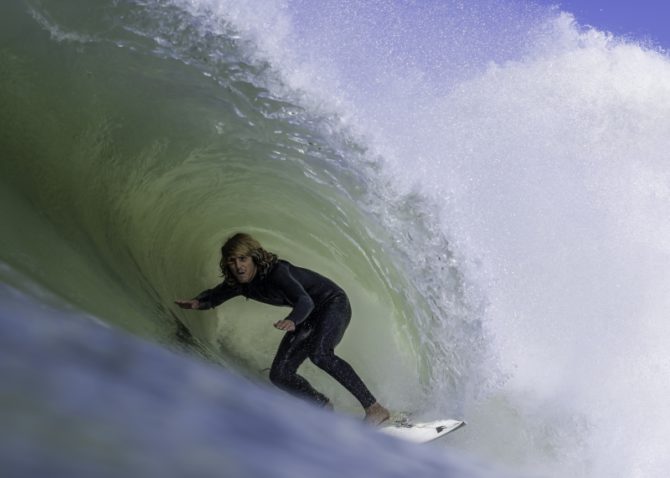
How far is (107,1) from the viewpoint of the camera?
4.66 meters

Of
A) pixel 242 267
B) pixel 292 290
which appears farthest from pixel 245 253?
pixel 292 290

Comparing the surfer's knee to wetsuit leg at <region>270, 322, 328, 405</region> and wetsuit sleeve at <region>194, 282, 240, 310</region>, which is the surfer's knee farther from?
wetsuit sleeve at <region>194, 282, 240, 310</region>

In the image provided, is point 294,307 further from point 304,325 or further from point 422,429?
point 422,429

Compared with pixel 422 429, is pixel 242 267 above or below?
above

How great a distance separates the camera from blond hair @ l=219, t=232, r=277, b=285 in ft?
14.4

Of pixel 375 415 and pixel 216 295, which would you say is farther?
pixel 216 295

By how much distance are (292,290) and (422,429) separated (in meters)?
1.14

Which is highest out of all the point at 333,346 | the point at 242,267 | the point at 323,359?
the point at 242,267

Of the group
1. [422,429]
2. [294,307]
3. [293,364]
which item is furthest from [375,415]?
[294,307]

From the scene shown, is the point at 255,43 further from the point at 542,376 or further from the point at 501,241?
the point at 542,376

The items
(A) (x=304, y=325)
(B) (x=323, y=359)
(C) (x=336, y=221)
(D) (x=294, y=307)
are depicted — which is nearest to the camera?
(D) (x=294, y=307)

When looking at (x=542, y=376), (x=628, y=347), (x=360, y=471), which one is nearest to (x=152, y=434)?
(x=360, y=471)

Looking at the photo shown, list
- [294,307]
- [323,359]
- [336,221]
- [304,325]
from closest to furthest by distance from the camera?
[294,307], [323,359], [304,325], [336,221]

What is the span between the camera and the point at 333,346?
15.1ft
